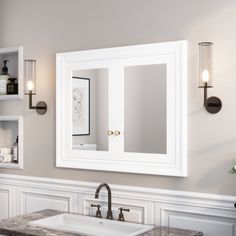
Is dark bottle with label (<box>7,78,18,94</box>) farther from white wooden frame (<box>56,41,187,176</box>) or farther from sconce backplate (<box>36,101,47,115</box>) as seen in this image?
white wooden frame (<box>56,41,187,176</box>)

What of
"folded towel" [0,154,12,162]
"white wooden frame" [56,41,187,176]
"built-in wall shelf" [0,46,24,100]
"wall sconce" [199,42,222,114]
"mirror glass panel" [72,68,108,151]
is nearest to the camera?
"wall sconce" [199,42,222,114]

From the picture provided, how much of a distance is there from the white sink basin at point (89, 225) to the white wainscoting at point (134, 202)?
128 mm

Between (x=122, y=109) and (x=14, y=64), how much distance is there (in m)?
1.13

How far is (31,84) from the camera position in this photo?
322cm

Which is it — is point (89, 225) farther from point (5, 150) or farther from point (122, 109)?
point (5, 150)

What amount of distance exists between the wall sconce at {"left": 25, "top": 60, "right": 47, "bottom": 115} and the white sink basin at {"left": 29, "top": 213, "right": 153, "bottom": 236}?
2.52 feet

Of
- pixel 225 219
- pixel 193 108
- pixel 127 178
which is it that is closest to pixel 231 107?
pixel 193 108

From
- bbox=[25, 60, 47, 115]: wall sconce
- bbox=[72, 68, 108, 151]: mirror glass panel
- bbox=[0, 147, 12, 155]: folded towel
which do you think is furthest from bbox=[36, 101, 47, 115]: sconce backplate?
bbox=[0, 147, 12, 155]: folded towel

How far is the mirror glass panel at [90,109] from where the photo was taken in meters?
2.97

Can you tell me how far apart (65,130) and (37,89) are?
0.40 meters

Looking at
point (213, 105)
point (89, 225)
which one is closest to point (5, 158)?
point (89, 225)

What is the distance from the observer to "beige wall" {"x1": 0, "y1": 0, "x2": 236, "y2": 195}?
2539mm

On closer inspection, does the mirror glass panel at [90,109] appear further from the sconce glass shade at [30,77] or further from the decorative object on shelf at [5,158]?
the decorative object on shelf at [5,158]

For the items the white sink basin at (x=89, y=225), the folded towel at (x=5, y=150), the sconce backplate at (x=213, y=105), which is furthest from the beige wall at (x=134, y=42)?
the white sink basin at (x=89, y=225)
